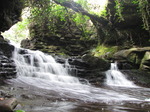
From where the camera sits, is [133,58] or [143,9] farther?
[133,58]

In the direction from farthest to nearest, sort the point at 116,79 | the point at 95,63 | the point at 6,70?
the point at 95,63 < the point at 116,79 < the point at 6,70

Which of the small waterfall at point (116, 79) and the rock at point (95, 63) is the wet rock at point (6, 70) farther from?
the small waterfall at point (116, 79)

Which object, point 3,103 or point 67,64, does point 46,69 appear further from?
point 3,103

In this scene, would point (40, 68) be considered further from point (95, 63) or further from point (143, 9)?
point (143, 9)

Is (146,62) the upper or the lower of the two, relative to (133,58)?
lower

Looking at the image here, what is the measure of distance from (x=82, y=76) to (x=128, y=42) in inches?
250

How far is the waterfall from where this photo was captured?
7703 mm

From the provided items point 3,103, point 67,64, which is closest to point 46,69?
point 67,64

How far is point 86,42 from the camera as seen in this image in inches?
Answer: 623

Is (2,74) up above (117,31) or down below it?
below

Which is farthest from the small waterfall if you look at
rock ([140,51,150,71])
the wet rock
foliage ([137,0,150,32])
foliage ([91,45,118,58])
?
the wet rock

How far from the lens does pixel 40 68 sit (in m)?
8.69

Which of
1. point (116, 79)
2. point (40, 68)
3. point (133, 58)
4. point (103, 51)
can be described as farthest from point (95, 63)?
point (103, 51)

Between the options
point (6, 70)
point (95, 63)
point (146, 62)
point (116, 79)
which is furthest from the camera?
point (146, 62)
